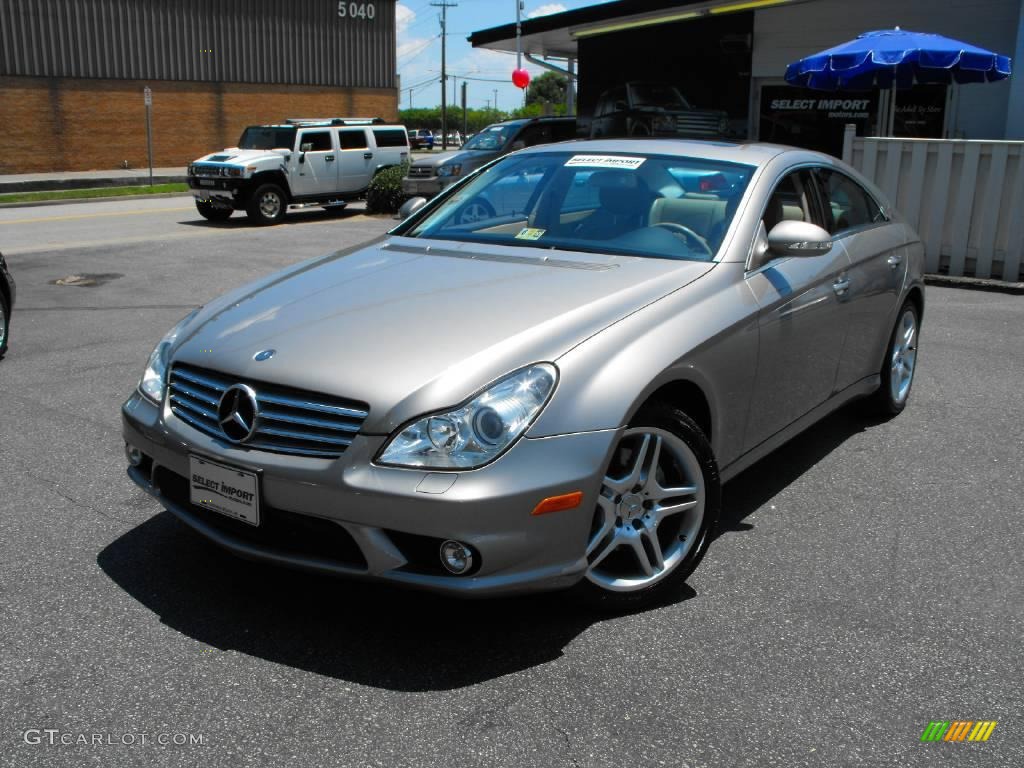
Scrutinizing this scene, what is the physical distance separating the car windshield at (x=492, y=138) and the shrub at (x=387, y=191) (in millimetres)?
1526

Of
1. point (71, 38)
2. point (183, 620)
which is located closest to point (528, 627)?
point (183, 620)

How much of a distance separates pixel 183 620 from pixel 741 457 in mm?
2211

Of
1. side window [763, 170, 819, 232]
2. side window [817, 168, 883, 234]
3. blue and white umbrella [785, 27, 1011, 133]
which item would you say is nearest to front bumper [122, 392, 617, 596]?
side window [763, 170, 819, 232]

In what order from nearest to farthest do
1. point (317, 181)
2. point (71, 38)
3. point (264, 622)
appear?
point (264, 622)
point (317, 181)
point (71, 38)

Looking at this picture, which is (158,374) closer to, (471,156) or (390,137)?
(471,156)

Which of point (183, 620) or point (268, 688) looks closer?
point (268, 688)

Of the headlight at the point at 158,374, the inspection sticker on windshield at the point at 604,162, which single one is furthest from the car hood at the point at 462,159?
the headlight at the point at 158,374

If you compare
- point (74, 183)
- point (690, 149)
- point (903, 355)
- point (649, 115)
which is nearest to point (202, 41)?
point (74, 183)

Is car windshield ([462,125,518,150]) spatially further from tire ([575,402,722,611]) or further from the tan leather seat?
tire ([575,402,722,611])

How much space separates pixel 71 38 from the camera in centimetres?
3544

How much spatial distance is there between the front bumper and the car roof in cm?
196

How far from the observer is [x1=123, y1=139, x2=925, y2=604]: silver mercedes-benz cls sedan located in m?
3.07

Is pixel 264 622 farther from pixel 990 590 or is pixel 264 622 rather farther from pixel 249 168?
pixel 249 168

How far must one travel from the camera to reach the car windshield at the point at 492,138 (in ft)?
67.7
